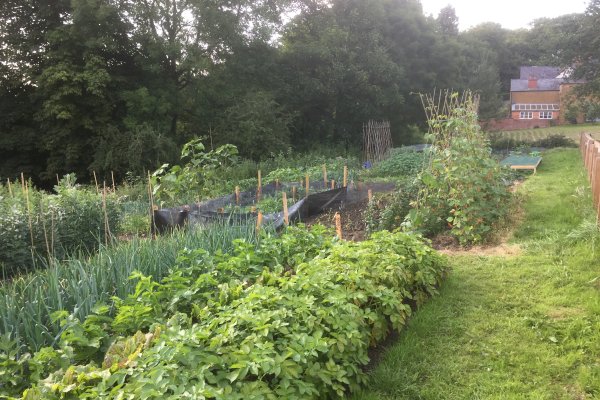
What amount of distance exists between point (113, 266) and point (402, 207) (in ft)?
13.6

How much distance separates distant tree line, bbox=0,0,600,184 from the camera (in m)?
17.5

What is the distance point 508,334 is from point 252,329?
2.01 meters

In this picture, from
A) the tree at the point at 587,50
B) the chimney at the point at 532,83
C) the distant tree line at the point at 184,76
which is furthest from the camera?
the chimney at the point at 532,83

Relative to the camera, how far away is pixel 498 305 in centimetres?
390

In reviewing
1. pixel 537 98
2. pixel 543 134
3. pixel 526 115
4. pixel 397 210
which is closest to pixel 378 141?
pixel 397 210

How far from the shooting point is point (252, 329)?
2.41m

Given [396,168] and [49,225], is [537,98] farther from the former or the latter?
[49,225]

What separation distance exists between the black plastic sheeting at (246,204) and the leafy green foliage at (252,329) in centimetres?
188

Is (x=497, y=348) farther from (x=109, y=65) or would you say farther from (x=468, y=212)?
(x=109, y=65)

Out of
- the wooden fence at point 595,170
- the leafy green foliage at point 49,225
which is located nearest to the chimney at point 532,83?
the wooden fence at point 595,170

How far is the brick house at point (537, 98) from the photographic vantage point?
42.9 m

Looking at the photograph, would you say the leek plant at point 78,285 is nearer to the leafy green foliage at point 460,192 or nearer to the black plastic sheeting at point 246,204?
the black plastic sheeting at point 246,204

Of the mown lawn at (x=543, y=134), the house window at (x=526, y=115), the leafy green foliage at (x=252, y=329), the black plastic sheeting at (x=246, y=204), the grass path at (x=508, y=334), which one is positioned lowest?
the grass path at (x=508, y=334)

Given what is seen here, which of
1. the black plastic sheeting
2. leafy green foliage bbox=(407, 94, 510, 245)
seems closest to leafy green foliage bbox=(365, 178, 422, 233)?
leafy green foliage bbox=(407, 94, 510, 245)
